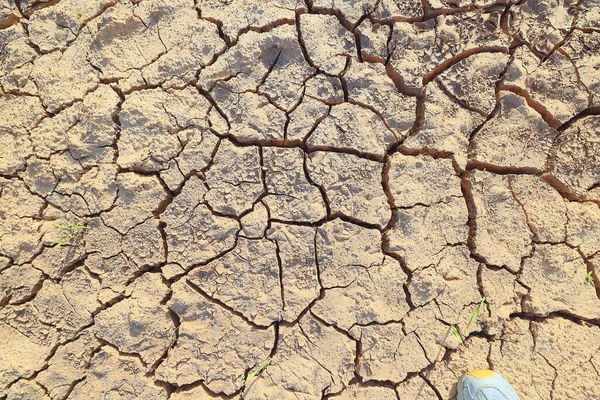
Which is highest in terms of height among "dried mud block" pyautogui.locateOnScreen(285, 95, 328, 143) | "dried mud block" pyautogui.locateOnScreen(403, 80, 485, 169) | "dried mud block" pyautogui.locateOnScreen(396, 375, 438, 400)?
"dried mud block" pyautogui.locateOnScreen(403, 80, 485, 169)

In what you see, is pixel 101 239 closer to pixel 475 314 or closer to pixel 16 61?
pixel 16 61

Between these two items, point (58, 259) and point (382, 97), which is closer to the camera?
point (58, 259)

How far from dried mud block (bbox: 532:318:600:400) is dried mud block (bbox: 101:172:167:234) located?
81.1 inches

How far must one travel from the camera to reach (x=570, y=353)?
2010 millimetres

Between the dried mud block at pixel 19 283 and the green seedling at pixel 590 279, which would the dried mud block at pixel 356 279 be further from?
the dried mud block at pixel 19 283

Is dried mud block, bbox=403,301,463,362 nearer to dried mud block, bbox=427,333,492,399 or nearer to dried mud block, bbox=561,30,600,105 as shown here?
dried mud block, bbox=427,333,492,399

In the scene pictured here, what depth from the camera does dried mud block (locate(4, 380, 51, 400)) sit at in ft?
6.48

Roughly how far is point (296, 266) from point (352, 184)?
20.4 inches

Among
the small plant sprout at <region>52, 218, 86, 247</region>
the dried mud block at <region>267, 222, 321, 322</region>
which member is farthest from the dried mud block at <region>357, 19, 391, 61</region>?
the small plant sprout at <region>52, 218, 86, 247</region>

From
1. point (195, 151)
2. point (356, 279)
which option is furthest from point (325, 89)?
point (356, 279)

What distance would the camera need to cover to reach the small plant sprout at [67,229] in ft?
6.90

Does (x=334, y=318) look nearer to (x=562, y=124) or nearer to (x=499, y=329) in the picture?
(x=499, y=329)

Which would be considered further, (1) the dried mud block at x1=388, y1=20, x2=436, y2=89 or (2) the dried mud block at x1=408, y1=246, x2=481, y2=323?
(1) the dried mud block at x1=388, y1=20, x2=436, y2=89

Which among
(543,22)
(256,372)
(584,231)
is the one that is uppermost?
(543,22)
